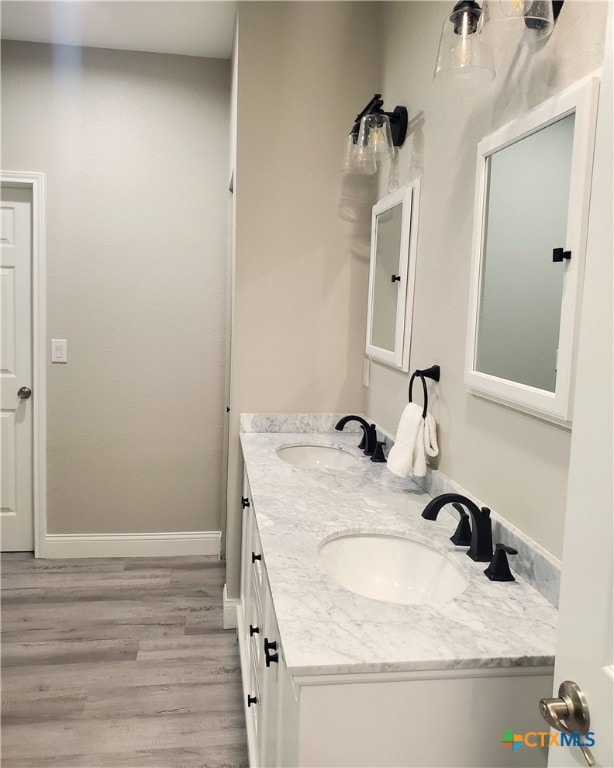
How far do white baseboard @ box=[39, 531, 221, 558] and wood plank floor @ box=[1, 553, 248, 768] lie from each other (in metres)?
0.07

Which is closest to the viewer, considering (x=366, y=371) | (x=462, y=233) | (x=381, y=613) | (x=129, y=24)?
(x=381, y=613)

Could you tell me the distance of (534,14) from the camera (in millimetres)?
1167

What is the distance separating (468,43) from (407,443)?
101 cm

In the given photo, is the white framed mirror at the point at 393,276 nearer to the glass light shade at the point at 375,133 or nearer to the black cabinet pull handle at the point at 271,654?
the glass light shade at the point at 375,133

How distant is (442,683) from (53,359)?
9.12 ft

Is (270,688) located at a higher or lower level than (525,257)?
lower

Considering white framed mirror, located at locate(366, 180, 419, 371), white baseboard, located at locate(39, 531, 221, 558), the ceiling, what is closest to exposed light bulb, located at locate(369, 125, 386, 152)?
white framed mirror, located at locate(366, 180, 419, 371)

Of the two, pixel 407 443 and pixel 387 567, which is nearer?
pixel 387 567

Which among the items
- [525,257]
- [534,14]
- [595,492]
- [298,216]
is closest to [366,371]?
[298,216]

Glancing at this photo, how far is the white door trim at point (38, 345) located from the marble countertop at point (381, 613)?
79.3 inches

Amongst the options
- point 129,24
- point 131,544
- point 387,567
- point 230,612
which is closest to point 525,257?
point 387,567

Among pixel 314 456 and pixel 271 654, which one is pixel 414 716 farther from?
pixel 314 456

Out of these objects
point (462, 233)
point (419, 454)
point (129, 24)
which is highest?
point (129, 24)

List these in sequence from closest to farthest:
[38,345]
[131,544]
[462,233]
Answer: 1. [462,233]
2. [38,345]
3. [131,544]
